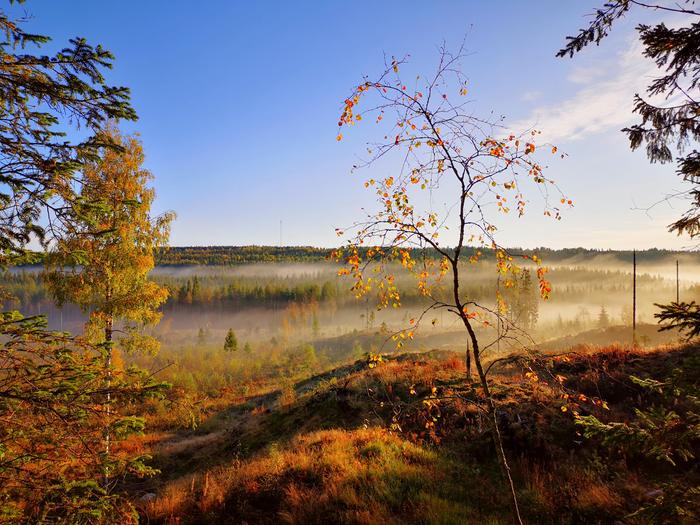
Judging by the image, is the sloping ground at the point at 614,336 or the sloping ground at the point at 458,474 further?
the sloping ground at the point at 614,336

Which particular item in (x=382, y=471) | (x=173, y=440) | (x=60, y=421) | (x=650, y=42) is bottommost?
(x=173, y=440)

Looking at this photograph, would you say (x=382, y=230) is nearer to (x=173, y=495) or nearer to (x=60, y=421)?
(x=60, y=421)

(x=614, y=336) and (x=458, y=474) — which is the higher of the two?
(x=458, y=474)

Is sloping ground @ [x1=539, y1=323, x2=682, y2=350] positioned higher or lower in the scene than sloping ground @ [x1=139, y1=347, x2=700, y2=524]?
lower

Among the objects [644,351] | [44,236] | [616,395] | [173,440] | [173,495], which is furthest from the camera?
[173,440]

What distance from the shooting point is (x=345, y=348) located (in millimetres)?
98062

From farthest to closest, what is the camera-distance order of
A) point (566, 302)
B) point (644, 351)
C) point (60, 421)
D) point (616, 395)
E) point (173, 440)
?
point (566, 302), point (173, 440), point (644, 351), point (616, 395), point (60, 421)

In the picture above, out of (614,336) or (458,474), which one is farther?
(614,336)

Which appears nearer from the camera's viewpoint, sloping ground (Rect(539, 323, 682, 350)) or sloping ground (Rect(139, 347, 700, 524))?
sloping ground (Rect(139, 347, 700, 524))

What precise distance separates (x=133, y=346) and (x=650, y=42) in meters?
15.2

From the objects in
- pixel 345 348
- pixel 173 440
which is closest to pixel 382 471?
pixel 173 440

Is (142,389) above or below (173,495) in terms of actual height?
above

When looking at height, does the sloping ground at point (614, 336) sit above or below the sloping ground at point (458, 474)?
below

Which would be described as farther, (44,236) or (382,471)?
(382,471)
